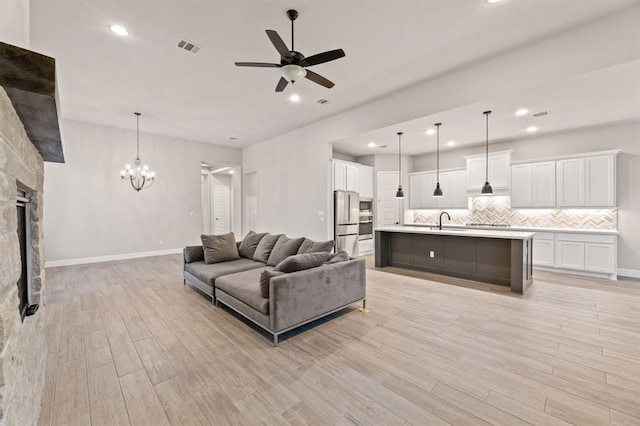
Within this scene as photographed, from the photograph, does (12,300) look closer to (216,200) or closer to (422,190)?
(422,190)

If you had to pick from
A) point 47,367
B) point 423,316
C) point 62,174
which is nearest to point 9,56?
point 47,367

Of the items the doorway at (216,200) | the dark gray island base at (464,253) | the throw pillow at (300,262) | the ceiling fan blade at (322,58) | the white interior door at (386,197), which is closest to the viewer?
the ceiling fan blade at (322,58)

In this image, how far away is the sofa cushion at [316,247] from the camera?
3.64 m

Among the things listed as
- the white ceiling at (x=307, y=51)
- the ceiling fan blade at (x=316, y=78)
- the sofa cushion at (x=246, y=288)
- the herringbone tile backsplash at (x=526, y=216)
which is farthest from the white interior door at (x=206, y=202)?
the ceiling fan blade at (x=316, y=78)

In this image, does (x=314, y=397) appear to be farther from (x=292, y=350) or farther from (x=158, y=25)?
(x=158, y=25)

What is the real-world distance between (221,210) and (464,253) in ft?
27.8

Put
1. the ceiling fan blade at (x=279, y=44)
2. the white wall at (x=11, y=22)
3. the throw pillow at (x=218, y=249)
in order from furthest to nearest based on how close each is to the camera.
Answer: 1. the throw pillow at (x=218, y=249)
2. the ceiling fan blade at (x=279, y=44)
3. the white wall at (x=11, y=22)

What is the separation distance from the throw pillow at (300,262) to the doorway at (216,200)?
7.70 metres

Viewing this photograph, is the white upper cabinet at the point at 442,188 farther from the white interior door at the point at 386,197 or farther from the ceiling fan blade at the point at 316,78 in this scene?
the ceiling fan blade at the point at 316,78

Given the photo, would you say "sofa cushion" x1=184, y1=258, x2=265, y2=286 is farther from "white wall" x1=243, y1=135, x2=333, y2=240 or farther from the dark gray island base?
the dark gray island base

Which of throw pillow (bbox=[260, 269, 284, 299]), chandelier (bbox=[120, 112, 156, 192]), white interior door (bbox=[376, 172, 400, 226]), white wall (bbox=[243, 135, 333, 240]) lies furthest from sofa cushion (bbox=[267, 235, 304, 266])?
white interior door (bbox=[376, 172, 400, 226])

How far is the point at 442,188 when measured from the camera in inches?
300

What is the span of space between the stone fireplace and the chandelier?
16.5 feet

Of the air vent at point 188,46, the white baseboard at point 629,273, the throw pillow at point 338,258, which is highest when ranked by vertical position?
the air vent at point 188,46
